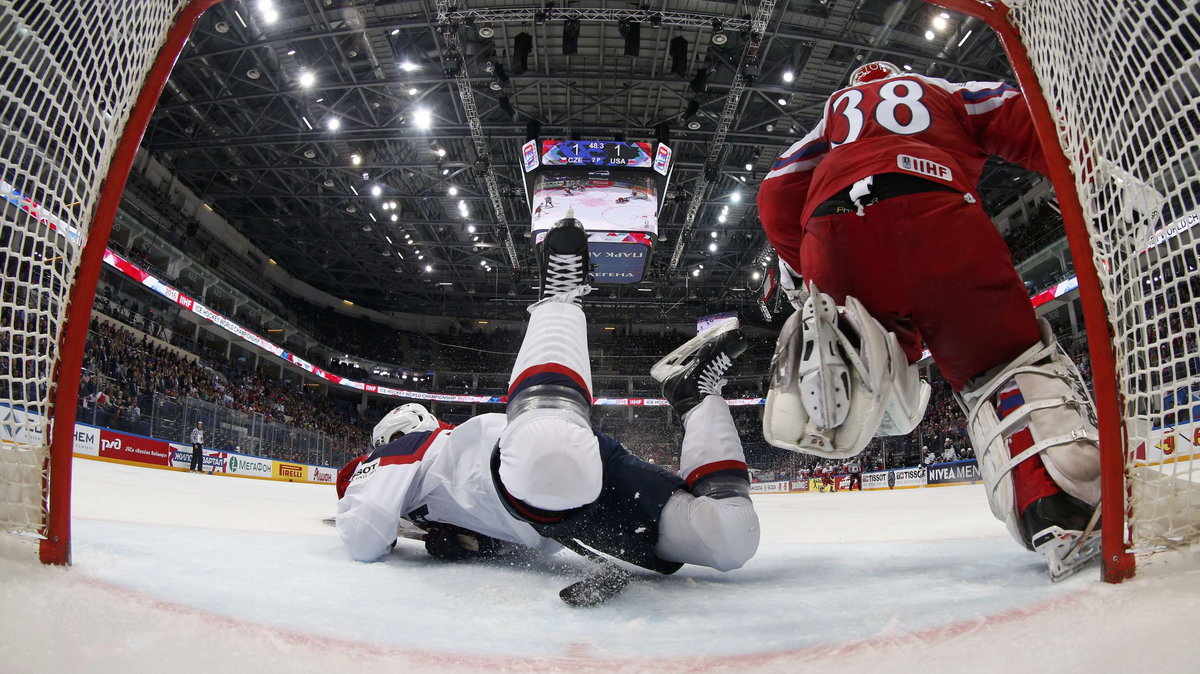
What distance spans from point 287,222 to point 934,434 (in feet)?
64.3

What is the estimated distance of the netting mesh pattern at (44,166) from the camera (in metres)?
1.05

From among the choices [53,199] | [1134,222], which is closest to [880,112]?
[1134,222]

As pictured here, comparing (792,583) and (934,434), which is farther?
(934,434)

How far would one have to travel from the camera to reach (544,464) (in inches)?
47.9

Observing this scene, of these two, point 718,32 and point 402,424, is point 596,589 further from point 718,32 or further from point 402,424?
point 718,32

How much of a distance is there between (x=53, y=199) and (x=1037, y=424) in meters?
1.94

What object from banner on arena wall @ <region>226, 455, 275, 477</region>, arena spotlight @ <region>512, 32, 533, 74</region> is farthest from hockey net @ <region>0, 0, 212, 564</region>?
banner on arena wall @ <region>226, 455, 275, 477</region>

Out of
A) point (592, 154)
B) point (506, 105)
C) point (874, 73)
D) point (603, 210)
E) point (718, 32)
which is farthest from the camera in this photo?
point (506, 105)

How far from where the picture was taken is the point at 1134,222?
3.35 ft

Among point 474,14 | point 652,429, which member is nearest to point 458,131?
point 474,14

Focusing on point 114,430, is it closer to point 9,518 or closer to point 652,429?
point 9,518

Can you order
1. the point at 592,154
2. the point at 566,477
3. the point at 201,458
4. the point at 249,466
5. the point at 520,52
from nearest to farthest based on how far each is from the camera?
the point at 566,477
the point at 520,52
the point at 592,154
the point at 201,458
the point at 249,466

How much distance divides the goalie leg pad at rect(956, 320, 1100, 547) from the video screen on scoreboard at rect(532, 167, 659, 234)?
10.2 meters

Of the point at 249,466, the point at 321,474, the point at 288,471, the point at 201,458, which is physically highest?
the point at 201,458
